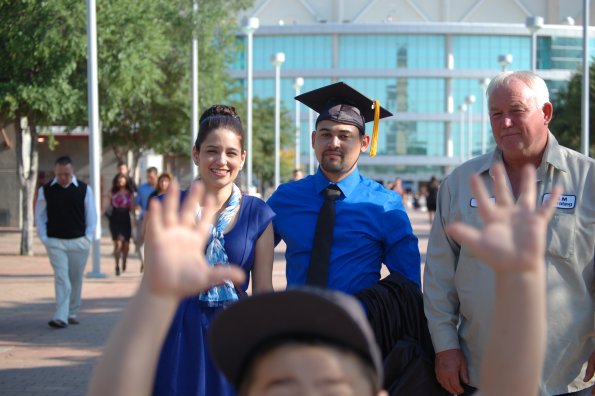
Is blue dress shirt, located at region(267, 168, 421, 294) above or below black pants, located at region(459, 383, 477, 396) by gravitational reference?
above

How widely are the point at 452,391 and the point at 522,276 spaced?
2530mm

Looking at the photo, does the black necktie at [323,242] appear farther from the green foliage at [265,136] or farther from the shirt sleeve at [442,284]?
the green foliage at [265,136]

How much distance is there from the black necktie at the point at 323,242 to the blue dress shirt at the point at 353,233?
1.2 inches

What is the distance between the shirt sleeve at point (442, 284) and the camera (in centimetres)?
423

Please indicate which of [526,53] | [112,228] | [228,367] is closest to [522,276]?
[228,367]

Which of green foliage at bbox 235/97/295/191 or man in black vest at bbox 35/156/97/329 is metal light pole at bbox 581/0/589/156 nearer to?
man in black vest at bbox 35/156/97/329

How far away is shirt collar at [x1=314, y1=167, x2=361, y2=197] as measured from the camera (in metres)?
4.70

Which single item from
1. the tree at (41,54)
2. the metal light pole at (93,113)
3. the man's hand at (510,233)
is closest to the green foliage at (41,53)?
the tree at (41,54)

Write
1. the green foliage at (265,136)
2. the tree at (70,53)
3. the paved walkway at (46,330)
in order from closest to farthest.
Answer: the paved walkway at (46,330) < the tree at (70,53) < the green foliage at (265,136)

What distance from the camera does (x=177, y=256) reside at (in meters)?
1.69

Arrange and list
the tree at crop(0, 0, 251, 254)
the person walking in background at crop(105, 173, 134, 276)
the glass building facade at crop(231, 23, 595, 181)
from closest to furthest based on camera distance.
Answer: the person walking in background at crop(105, 173, 134, 276) < the tree at crop(0, 0, 251, 254) < the glass building facade at crop(231, 23, 595, 181)

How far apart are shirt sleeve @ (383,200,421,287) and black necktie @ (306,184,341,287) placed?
284 mm

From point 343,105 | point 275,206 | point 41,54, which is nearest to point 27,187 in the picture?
point 41,54

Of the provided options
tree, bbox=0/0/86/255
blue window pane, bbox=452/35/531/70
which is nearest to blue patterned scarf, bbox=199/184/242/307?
tree, bbox=0/0/86/255
